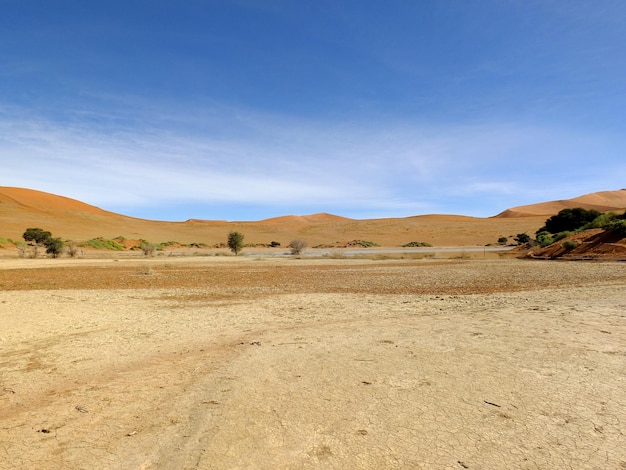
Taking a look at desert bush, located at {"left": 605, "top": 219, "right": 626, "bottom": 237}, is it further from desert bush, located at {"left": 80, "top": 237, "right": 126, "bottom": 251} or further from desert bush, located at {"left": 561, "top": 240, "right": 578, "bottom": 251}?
desert bush, located at {"left": 80, "top": 237, "right": 126, "bottom": 251}

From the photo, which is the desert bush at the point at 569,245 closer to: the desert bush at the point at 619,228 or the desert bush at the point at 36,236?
the desert bush at the point at 619,228

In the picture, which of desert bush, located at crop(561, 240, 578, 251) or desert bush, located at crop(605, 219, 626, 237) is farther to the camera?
desert bush, located at crop(561, 240, 578, 251)

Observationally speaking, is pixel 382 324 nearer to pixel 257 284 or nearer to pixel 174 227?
pixel 257 284

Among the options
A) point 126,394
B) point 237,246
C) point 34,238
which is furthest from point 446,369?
point 34,238

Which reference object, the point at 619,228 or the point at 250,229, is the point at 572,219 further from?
the point at 250,229

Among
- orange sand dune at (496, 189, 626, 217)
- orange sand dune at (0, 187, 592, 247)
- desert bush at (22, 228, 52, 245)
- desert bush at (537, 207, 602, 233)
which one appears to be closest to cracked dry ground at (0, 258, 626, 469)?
desert bush at (537, 207, 602, 233)

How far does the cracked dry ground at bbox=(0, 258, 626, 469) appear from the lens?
10.8 feet

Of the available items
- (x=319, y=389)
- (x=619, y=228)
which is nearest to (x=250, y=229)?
(x=619, y=228)

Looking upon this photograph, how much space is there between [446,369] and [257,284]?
12.7 meters

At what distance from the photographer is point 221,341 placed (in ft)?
23.9

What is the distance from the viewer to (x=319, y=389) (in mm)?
4629

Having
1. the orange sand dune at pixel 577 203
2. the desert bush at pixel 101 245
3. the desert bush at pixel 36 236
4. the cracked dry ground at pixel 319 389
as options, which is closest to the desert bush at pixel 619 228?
the cracked dry ground at pixel 319 389

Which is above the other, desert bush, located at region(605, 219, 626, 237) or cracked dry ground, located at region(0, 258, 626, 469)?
desert bush, located at region(605, 219, 626, 237)

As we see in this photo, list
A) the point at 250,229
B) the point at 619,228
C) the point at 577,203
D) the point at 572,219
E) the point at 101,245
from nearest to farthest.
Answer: the point at 619,228
the point at 572,219
the point at 101,245
the point at 250,229
the point at 577,203
